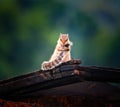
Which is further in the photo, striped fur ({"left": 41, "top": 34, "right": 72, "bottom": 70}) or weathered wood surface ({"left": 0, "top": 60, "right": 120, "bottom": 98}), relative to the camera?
striped fur ({"left": 41, "top": 34, "right": 72, "bottom": 70})

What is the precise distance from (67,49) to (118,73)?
1739 mm

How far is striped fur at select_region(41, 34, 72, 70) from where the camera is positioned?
5.32 meters

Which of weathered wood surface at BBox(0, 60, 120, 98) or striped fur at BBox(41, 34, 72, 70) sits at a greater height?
striped fur at BBox(41, 34, 72, 70)

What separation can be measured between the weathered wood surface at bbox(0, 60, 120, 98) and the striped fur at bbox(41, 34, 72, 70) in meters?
0.28

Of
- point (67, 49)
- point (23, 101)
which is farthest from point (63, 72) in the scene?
point (67, 49)

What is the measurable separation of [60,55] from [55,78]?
115cm

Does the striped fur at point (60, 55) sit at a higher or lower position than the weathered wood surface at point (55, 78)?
higher

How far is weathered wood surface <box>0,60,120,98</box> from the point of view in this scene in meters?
4.71

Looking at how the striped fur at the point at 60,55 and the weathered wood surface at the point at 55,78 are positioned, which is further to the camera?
the striped fur at the point at 60,55

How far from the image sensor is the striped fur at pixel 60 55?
532 cm

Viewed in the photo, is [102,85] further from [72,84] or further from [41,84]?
[41,84]

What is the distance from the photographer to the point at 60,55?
6020mm

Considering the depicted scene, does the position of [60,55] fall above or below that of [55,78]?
above

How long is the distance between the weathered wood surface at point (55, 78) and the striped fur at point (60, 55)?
0.91 ft
